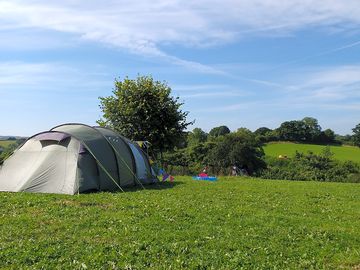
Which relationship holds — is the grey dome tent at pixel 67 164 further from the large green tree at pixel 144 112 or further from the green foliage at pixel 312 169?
the green foliage at pixel 312 169

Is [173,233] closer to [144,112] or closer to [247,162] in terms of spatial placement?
[144,112]

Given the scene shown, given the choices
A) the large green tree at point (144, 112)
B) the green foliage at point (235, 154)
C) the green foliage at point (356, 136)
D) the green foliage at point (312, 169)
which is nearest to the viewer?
the large green tree at point (144, 112)

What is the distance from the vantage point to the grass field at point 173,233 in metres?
6.49

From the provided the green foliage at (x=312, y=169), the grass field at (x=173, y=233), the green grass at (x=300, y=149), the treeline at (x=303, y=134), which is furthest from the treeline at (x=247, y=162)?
the treeline at (x=303, y=134)

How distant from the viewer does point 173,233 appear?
809cm

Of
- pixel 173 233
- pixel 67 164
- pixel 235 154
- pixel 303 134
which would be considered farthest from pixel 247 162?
pixel 303 134

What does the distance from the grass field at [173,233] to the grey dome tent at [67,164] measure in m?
Result: 1.09

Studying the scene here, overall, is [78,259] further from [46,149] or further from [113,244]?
[46,149]

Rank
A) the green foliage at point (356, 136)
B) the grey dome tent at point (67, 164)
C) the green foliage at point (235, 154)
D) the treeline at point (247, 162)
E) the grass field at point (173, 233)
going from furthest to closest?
the green foliage at point (356, 136) → the green foliage at point (235, 154) → the treeline at point (247, 162) → the grey dome tent at point (67, 164) → the grass field at point (173, 233)

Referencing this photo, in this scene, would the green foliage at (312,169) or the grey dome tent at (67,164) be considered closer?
the grey dome tent at (67,164)

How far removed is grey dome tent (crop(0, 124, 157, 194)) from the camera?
14.2m

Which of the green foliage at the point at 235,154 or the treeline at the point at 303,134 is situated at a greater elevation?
the treeline at the point at 303,134

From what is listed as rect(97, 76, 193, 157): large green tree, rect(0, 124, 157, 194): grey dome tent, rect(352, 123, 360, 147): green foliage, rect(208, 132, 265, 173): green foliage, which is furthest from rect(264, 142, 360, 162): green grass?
rect(0, 124, 157, 194): grey dome tent

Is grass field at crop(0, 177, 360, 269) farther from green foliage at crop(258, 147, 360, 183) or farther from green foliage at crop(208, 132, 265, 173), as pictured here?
green foliage at crop(258, 147, 360, 183)
